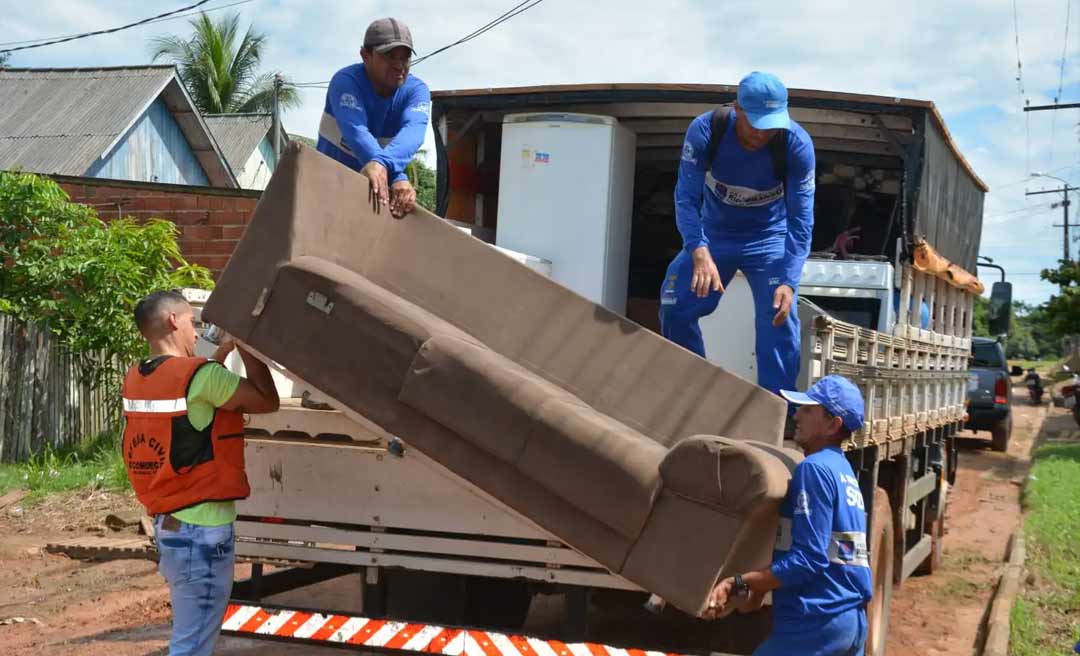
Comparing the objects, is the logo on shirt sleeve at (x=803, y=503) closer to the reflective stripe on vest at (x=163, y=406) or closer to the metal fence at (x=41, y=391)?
the reflective stripe on vest at (x=163, y=406)

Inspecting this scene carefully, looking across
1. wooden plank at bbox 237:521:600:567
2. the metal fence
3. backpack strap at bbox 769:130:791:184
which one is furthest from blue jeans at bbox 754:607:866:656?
the metal fence

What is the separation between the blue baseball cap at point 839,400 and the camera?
12.2 ft

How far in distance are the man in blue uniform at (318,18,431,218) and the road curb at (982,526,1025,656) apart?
4100mm

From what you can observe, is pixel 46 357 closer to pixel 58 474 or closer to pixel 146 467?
pixel 58 474

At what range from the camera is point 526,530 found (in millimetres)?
4199

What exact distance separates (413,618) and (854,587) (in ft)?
6.30

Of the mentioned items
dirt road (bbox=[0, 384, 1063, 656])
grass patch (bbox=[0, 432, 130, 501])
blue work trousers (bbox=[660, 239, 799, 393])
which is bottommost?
dirt road (bbox=[0, 384, 1063, 656])

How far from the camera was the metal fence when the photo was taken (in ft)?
37.5

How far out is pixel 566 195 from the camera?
836cm

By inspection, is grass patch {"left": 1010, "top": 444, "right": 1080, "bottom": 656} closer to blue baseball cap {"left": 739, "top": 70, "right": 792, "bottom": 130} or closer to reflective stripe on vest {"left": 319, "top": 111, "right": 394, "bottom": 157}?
blue baseball cap {"left": 739, "top": 70, "right": 792, "bottom": 130}

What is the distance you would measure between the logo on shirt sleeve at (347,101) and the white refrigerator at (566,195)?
317 centimetres

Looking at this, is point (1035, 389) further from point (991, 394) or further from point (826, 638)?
point (826, 638)

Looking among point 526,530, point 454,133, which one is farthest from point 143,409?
point 454,133

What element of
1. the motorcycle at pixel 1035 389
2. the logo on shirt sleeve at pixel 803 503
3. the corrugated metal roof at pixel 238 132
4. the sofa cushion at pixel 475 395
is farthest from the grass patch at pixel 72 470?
the motorcycle at pixel 1035 389
